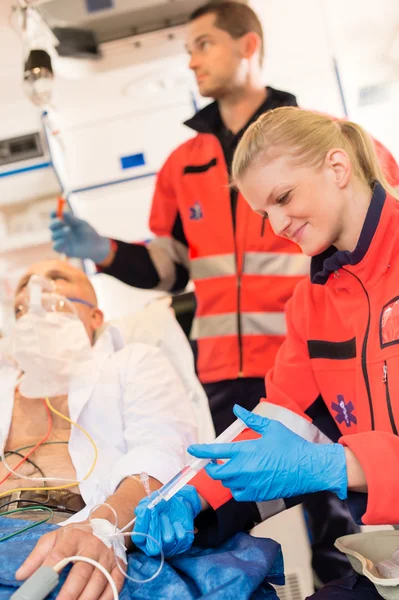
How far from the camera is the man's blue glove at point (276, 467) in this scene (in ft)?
3.75

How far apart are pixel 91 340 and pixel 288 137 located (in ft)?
3.40

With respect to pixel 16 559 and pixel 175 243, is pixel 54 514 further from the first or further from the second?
pixel 175 243

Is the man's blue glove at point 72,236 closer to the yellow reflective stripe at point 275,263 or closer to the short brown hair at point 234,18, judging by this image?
the yellow reflective stripe at point 275,263

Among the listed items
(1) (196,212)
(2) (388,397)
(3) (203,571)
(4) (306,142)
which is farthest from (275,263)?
(3) (203,571)

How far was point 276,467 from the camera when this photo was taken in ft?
3.76

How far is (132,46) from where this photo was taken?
2.78 metres

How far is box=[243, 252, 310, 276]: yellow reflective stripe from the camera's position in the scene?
213 centimetres

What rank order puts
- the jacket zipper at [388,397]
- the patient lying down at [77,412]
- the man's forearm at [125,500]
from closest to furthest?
the jacket zipper at [388,397] → the man's forearm at [125,500] → the patient lying down at [77,412]

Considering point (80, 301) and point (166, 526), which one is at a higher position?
point (80, 301)

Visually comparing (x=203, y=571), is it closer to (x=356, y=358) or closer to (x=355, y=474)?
(x=355, y=474)

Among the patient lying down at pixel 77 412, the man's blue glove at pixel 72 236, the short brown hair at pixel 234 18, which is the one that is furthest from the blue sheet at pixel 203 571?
the short brown hair at pixel 234 18

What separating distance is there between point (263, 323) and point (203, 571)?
1132 mm

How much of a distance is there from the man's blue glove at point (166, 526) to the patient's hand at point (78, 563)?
0.21 ft

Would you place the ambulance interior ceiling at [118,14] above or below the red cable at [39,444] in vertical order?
above
